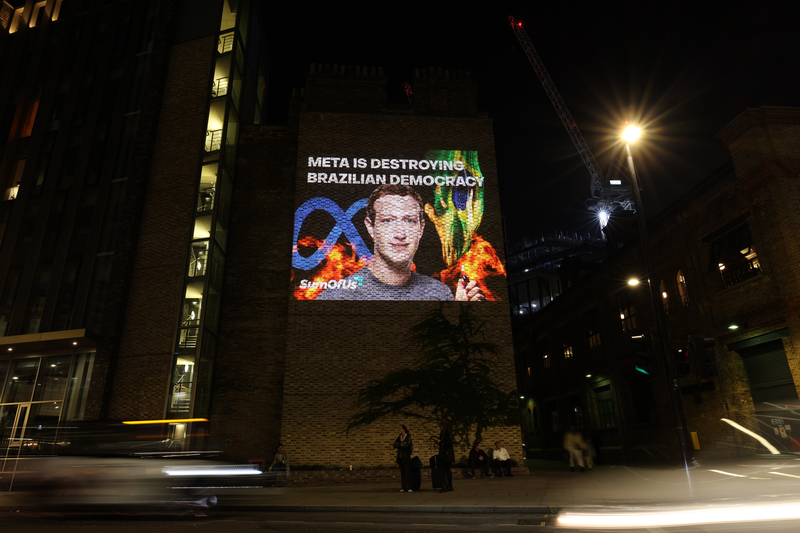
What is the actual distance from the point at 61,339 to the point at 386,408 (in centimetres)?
1364

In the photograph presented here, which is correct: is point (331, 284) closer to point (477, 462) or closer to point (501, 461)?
point (477, 462)

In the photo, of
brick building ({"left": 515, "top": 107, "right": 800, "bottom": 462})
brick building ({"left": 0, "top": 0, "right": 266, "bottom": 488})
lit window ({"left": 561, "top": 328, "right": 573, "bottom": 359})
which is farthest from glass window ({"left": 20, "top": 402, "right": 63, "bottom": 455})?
lit window ({"left": 561, "top": 328, "right": 573, "bottom": 359})

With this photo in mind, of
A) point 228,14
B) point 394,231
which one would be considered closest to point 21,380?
point 394,231

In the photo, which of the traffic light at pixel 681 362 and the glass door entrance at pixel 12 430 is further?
the glass door entrance at pixel 12 430

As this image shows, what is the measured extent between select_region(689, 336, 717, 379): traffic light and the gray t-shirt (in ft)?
38.2

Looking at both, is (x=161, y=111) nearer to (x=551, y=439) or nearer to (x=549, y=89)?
(x=551, y=439)

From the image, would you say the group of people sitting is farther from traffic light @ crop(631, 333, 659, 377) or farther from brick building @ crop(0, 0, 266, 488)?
brick building @ crop(0, 0, 266, 488)

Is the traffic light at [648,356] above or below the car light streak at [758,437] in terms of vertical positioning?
above

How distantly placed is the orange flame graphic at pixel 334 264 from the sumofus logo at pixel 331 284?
13 centimetres

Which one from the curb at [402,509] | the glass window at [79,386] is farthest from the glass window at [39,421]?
the curb at [402,509]

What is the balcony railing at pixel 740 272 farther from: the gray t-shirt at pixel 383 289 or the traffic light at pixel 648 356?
the gray t-shirt at pixel 383 289

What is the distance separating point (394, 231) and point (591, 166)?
84295mm

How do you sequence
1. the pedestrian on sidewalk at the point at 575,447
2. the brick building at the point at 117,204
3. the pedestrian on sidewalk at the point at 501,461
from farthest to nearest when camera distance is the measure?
1. the brick building at the point at 117,204
2. the pedestrian on sidewalk at the point at 575,447
3. the pedestrian on sidewalk at the point at 501,461

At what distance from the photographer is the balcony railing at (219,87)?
2516 centimetres
